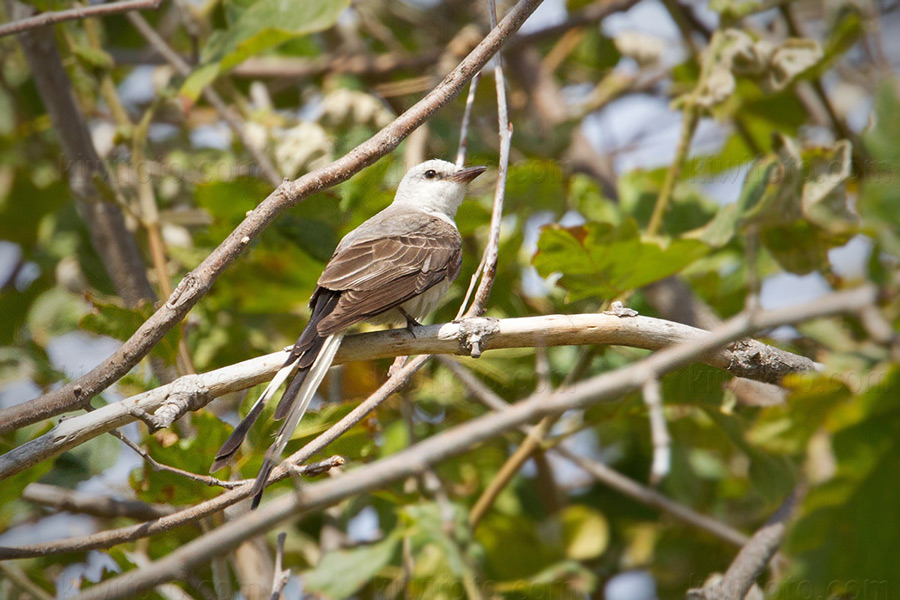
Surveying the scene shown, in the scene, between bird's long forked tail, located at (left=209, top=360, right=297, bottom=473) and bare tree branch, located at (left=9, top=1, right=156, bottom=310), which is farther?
bare tree branch, located at (left=9, top=1, right=156, bottom=310)

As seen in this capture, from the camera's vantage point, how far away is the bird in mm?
2549

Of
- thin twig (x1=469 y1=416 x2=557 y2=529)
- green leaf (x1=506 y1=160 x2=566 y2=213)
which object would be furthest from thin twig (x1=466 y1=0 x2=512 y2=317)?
thin twig (x1=469 y1=416 x2=557 y2=529)

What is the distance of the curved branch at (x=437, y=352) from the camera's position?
2.31 m

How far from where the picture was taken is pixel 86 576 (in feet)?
9.87

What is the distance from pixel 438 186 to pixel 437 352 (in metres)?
1.77

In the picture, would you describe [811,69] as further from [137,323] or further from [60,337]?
[60,337]

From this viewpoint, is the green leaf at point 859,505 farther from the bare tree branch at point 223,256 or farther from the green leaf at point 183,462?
the green leaf at point 183,462

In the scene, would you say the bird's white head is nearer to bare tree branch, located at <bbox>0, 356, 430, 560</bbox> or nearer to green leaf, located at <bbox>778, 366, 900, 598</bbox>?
bare tree branch, located at <bbox>0, 356, 430, 560</bbox>

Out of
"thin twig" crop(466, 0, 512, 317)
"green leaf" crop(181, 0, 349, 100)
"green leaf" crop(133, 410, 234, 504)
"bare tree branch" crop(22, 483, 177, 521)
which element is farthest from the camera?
"green leaf" crop(181, 0, 349, 100)

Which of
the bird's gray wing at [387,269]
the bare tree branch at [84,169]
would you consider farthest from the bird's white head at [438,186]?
the bare tree branch at [84,169]

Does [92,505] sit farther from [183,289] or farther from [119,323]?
[183,289]

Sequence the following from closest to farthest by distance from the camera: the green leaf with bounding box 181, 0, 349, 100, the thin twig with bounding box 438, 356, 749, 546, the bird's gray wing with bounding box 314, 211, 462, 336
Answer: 1. the bird's gray wing with bounding box 314, 211, 462, 336
2. the thin twig with bounding box 438, 356, 749, 546
3. the green leaf with bounding box 181, 0, 349, 100

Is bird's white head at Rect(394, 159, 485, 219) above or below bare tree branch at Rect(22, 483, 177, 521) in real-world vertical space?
above

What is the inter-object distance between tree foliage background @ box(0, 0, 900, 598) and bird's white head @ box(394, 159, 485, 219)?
0.22 m
